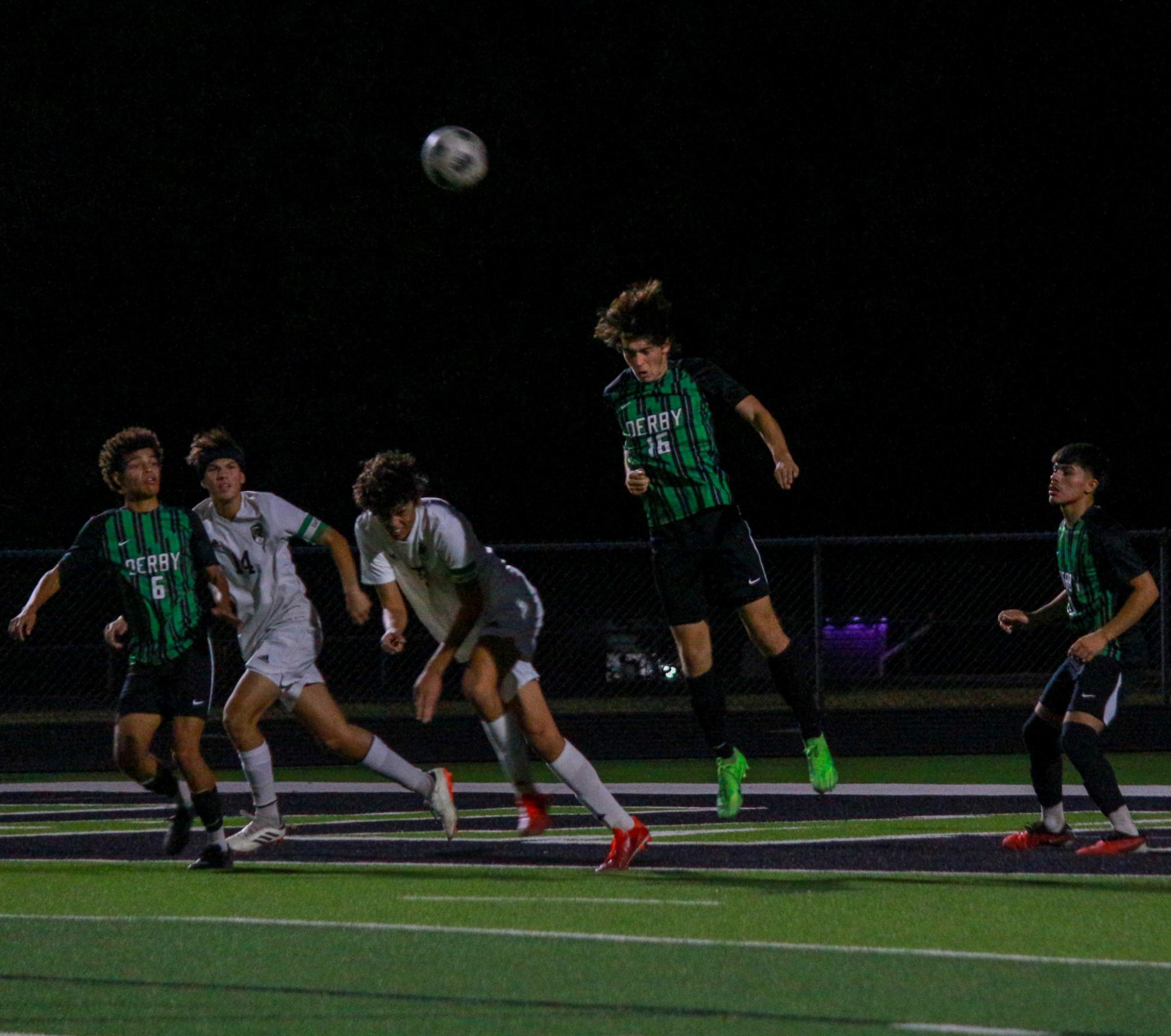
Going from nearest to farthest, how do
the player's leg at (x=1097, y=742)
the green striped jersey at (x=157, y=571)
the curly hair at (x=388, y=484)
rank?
the curly hair at (x=388, y=484), the player's leg at (x=1097, y=742), the green striped jersey at (x=157, y=571)

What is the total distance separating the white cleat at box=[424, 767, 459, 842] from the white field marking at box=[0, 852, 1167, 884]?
0.43 m

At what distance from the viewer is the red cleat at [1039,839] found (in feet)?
33.8

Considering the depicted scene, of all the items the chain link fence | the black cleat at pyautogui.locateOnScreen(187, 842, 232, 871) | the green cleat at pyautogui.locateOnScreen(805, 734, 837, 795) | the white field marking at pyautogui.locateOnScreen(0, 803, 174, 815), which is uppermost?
the green cleat at pyautogui.locateOnScreen(805, 734, 837, 795)

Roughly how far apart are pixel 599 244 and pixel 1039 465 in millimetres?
6886

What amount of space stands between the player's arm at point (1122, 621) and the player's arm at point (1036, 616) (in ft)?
1.29

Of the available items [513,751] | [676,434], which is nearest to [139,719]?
[513,751]

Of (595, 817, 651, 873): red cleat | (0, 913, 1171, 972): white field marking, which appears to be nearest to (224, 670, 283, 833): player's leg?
(595, 817, 651, 873): red cleat

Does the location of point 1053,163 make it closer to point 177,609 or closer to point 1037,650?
point 1037,650

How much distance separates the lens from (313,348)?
3023cm

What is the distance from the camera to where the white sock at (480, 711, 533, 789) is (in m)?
10.4

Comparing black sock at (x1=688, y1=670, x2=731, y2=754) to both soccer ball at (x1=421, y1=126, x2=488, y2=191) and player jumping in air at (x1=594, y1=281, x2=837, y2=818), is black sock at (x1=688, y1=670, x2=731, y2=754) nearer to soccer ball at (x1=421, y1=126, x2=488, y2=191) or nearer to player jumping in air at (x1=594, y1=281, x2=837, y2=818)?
player jumping in air at (x1=594, y1=281, x2=837, y2=818)

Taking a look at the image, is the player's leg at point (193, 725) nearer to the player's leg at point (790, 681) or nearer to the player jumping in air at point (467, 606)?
the player jumping in air at point (467, 606)

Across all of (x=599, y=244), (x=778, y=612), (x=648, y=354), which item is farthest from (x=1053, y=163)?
(x=648, y=354)

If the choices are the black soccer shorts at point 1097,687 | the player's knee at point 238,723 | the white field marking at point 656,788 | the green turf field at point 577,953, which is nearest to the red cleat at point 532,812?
the green turf field at point 577,953
